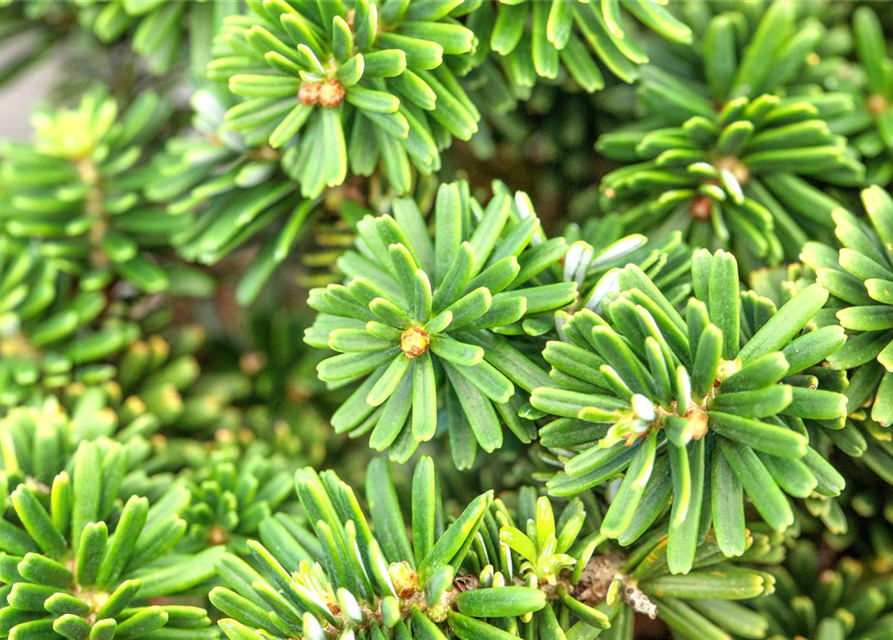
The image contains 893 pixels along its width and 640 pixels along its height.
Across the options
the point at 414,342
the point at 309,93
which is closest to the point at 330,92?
the point at 309,93

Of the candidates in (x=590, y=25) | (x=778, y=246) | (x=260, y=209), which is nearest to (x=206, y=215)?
(x=260, y=209)

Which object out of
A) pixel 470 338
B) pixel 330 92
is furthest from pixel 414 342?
pixel 330 92

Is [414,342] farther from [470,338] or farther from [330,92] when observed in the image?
[330,92]

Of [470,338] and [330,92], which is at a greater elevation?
[330,92]

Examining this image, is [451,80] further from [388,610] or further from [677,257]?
[388,610]

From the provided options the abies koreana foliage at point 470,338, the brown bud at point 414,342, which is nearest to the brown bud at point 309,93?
the abies koreana foliage at point 470,338

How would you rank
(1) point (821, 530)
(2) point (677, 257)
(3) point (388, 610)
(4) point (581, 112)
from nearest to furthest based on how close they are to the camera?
(3) point (388, 610) → (2) point (677, 257) → (1) point (821, 530) → (4) point (581, 112)

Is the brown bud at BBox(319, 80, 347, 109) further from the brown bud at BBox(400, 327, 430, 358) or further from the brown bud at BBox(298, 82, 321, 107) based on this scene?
the brown bud at BBox(400, 327, 430, 358)

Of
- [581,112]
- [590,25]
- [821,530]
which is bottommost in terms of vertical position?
[821,530]

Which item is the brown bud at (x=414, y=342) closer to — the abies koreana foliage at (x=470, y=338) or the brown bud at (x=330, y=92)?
the abies koreana foliage at (x=470, y=338)
